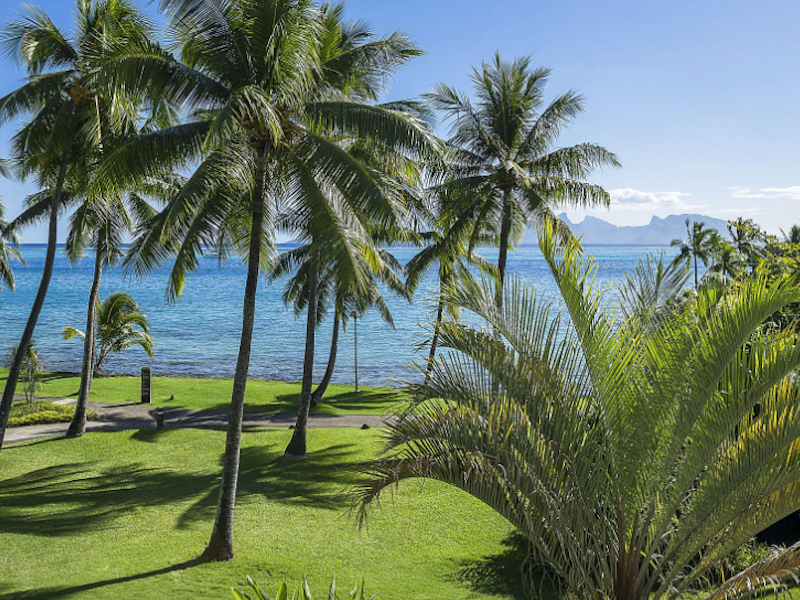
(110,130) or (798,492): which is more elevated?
(110,130)

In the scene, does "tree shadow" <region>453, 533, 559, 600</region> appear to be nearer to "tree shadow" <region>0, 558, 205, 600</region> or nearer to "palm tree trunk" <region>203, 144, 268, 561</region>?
"palm tree trunk" <region>203, 144, 268, 561</region>

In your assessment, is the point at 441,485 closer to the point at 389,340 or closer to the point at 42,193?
the point at 42,193

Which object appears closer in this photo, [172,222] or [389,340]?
[172,222]

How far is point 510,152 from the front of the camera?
17422mm

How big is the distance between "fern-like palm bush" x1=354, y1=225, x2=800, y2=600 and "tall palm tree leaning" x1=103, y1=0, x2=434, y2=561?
11.2 ft

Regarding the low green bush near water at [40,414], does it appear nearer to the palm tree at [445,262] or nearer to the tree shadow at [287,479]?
the tree shadow at [287,479]

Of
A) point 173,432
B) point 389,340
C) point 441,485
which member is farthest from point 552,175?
point 389,340

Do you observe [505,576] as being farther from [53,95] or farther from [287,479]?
[53,95]

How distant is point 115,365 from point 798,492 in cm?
4222

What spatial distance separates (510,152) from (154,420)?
43.5 ft

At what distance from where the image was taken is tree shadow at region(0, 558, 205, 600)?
7887 mm

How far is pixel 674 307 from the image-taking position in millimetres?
6703

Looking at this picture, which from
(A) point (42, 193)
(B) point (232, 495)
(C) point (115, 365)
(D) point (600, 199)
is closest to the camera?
(B) point (232, 495)

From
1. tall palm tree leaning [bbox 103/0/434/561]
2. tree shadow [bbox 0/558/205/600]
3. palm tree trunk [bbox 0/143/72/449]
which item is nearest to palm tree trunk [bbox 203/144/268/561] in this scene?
tall palm tree leaning [bbox 103/0/434/561]
